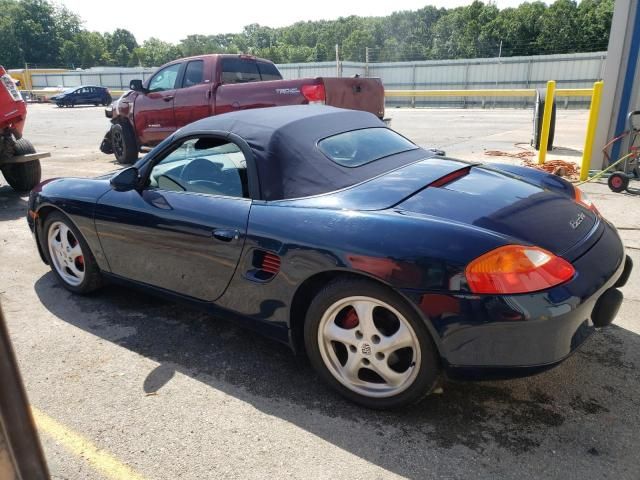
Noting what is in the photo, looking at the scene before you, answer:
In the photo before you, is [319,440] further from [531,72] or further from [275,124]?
[531,72]

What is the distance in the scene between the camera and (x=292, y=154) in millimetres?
2859

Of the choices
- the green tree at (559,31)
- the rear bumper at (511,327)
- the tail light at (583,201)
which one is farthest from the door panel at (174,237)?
the green tree at (559,31)

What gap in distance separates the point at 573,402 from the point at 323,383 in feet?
4.09

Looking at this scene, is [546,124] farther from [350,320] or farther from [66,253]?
[66,253]

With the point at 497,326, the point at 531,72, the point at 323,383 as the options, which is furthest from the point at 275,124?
the point at 531,72

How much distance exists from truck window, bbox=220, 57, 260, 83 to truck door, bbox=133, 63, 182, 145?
907 millimetres

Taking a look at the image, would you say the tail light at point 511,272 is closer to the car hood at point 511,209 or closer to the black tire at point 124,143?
the car hood at point 511,209

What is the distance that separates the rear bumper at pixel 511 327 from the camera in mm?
2094

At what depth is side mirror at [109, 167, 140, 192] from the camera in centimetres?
333

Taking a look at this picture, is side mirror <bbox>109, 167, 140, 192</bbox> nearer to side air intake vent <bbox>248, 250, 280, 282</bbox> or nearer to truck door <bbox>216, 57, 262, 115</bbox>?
side air intake vent <bbox>248, 250, 280, 282</bbox>

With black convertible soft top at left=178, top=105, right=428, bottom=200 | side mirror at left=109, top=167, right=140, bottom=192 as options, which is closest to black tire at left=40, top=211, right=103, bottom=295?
side mirror at left=109, top=167, right=140, bottom=192

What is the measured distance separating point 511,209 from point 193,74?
23.6ft

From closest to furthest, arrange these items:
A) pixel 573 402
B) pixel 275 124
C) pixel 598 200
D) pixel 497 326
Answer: pixel 497 326 → pixel 573 402 → pixel 275 124 → pixel 598 200

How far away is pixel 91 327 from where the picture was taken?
3.51 m
